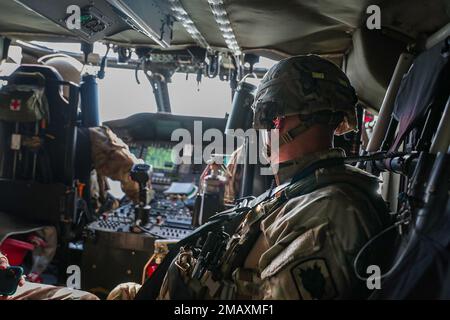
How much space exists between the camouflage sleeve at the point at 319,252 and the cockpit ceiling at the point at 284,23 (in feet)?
3.79

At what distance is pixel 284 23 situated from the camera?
2.24 m

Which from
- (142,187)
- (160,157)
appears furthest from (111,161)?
(160,157)

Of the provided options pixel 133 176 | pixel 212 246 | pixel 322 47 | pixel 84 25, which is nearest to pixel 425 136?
pixel 212 246

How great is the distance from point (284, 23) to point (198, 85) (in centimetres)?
179

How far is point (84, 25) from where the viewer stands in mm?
2232

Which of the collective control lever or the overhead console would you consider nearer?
the overhead console

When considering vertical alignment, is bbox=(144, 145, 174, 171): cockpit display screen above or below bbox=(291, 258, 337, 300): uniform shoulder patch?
above

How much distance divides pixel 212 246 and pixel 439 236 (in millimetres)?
738

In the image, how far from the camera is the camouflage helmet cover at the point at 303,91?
1272 mm

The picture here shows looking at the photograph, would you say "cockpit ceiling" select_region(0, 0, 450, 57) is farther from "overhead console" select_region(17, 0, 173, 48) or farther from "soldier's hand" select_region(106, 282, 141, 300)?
"soldier's hand" select_region(106, 282, 141, 300)

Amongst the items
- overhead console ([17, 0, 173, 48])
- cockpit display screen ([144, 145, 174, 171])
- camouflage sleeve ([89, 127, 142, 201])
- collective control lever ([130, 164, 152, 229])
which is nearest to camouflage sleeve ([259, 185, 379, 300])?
overhead console ([17, 0, 173, 48])

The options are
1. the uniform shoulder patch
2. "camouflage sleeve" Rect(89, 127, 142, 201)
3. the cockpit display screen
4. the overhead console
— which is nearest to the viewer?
the uniform shoulder patch

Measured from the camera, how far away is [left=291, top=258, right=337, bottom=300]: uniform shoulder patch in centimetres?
90

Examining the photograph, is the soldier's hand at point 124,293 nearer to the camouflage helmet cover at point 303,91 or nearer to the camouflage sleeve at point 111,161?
the camouflage helmet cover at point 303,91
